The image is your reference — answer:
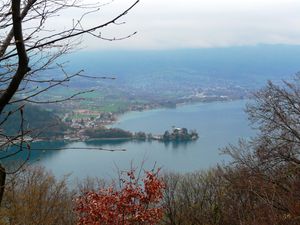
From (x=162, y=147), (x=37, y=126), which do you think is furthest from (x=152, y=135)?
(x=37, y=126)

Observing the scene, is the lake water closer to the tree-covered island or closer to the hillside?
the tree-covered island

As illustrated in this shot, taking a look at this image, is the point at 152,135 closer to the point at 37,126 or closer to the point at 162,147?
the point at 162,147

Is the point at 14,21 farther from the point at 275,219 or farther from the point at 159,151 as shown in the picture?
the point at 159,151

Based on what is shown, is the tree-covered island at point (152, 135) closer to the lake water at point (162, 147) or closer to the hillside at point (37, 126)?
the lake water at point (162, 147)

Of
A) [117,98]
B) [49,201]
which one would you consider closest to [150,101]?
[117,98]

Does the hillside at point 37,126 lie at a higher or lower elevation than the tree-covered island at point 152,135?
higher

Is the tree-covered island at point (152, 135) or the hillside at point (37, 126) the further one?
the tree-covered island at point (152, 135)

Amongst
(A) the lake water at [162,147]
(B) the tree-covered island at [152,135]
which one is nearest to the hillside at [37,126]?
(A) the lake water at [162,147]

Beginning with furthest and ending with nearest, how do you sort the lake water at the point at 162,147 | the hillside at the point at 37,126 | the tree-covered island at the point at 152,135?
1. the tree-covered island at the point at 152,135
2. the lake water at the point at 162,147
3. the hillside at the point at 37,126

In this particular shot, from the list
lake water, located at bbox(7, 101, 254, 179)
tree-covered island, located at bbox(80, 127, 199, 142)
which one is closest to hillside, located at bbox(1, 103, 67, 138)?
lake water, located at bbox(7, 101, 254, 179)
